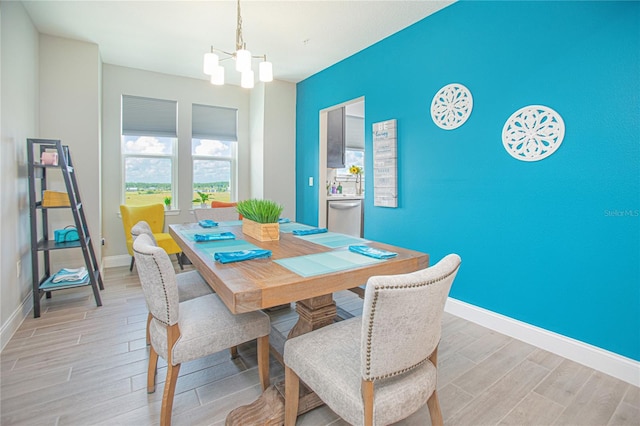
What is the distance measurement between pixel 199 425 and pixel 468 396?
4.61 ft

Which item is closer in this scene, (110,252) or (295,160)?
(110,252)

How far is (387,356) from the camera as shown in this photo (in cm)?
101

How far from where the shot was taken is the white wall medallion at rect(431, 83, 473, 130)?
8.66 feet

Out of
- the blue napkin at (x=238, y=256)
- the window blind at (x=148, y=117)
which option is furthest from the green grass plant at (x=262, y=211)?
the window blind at (x=148, y=117)

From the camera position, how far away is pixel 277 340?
6.52 ft

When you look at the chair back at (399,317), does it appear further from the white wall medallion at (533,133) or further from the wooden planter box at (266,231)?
the white wall medallion at (533,133)

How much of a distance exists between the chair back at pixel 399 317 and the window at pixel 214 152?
4366mm

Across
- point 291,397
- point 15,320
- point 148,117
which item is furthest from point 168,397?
point 148,117

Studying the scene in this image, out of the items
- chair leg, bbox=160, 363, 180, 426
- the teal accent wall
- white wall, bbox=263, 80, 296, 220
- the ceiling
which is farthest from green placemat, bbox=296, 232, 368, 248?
white wall, bbox=263, 80, 296, 220

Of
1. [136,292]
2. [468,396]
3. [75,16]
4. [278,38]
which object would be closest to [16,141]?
[75,16]

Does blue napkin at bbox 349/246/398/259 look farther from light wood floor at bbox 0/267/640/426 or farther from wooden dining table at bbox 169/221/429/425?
light wood floor at bbox 0/267/640/426

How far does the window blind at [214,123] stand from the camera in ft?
15.6

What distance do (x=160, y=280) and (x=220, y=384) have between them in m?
0.83

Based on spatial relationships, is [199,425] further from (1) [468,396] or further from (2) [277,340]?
(1) [468,396]
